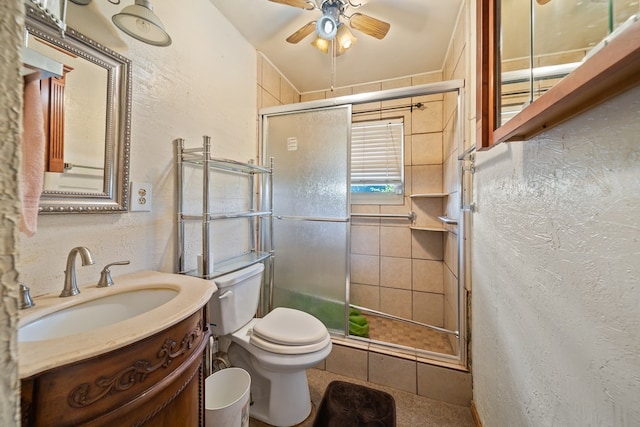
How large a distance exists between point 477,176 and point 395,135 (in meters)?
1.26

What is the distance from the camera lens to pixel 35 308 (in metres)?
0.72

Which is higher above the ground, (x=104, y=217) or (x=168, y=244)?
(x=104, y=217)

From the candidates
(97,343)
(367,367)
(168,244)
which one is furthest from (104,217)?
(367,367)

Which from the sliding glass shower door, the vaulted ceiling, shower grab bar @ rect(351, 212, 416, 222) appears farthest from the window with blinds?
the sliding glass shower door

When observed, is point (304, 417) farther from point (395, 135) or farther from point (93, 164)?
point (395, 135)

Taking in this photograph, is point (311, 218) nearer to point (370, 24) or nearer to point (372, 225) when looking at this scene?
point (372, 225)

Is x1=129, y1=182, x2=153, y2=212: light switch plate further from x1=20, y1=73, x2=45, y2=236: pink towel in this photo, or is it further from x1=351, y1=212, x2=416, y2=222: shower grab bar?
x1=351, y1=212, x2=416, y2=222: shower grab bar

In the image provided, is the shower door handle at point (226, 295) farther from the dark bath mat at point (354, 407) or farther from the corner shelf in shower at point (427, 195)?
the corner shelf in shower at point (427, 195)

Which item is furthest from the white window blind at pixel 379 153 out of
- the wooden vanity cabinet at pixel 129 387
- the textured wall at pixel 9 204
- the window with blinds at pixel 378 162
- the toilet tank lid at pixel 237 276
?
the textured wall at pixel 9 204

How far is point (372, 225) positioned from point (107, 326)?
82.7 inches

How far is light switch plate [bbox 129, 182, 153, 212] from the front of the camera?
1.10 m

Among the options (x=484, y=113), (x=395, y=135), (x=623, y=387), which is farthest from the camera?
(x=395, y=135)

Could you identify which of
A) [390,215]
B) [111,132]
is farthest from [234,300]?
[390,215]

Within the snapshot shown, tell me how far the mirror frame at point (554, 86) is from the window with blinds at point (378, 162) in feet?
4.67
